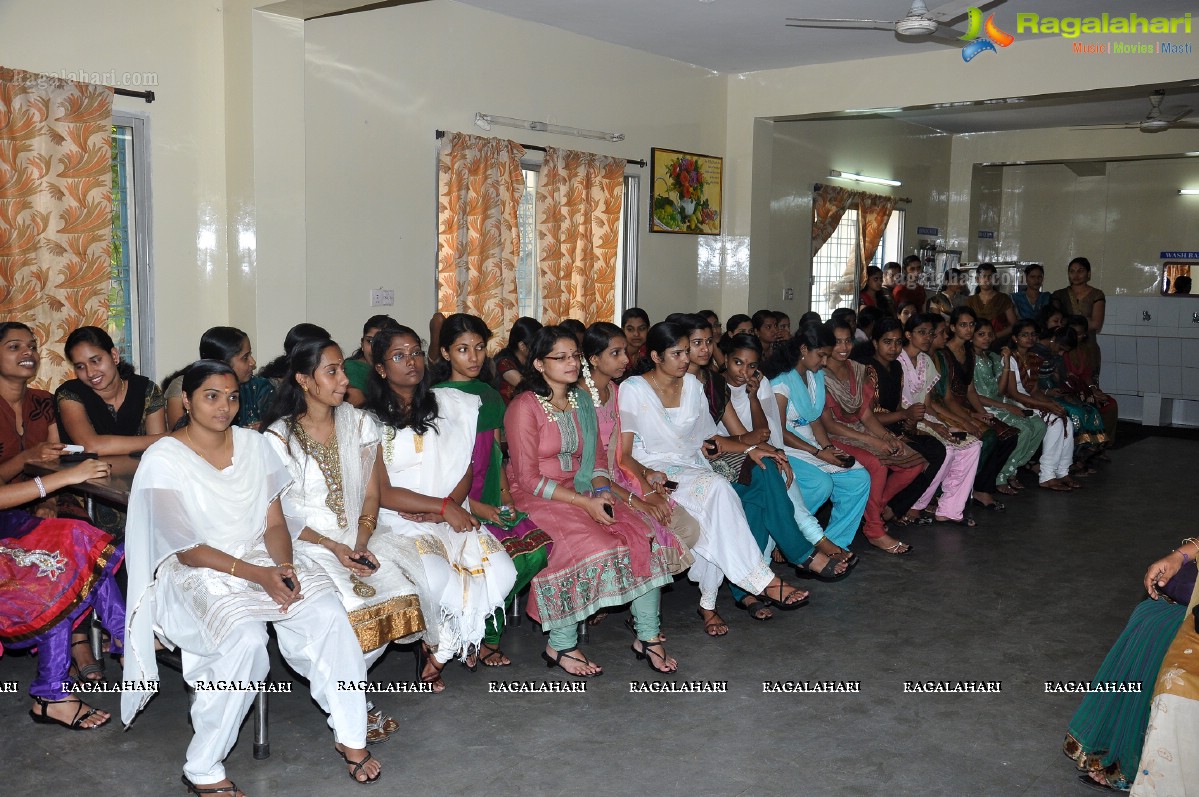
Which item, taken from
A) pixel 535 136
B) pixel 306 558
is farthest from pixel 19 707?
pixel 535 136

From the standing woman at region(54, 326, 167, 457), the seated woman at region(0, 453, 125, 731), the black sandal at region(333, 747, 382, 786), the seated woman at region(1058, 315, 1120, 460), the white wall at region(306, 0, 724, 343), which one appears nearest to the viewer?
the black sandal at region(333, 747, 382, 786)

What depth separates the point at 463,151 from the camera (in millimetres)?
6129

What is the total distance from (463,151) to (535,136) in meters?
0.75

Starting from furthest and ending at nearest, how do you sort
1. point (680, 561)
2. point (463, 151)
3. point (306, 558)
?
1. point (463, 151)
2. point (680, 561)
3. point (306, 558)

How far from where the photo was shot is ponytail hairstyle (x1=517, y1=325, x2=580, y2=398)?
3836mm

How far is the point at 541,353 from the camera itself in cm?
385

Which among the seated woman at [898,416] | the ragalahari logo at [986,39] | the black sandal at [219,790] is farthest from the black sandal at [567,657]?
the ragalahari logo at [986,39]

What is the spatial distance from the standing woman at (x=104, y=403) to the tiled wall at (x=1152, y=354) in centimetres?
959

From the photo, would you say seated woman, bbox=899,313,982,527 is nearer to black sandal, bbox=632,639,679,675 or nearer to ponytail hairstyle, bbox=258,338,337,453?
black sandal, bbox=632,639,679,675

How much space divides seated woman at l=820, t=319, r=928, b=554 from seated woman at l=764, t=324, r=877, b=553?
0.47 feet

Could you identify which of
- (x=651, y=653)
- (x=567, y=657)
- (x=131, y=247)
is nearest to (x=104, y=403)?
(x=131, y=247)

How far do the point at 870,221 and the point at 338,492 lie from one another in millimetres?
8117

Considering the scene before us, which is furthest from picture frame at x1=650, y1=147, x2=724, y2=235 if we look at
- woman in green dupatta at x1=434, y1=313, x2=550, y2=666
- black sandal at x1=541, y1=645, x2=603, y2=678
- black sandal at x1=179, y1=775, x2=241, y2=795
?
black sandal at x1=179, y1=775, x2=241, y2=795

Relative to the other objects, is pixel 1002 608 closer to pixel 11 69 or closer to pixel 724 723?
pixel 724 723
